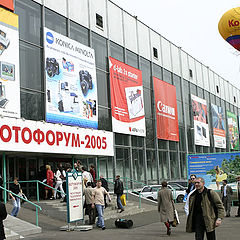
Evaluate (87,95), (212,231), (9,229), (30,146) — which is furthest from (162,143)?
(212,231)

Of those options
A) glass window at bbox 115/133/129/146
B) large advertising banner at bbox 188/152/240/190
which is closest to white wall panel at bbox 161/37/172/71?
glass window at bbox 115/133/129/146

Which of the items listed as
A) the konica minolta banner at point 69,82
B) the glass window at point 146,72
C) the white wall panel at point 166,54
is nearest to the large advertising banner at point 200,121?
the white wall panel at point 166,54

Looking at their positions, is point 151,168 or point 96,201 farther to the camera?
point 151,168

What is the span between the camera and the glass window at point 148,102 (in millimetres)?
32844

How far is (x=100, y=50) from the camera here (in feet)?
92.4

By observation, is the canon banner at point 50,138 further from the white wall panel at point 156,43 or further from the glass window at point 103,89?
the white wall panel at point 156,43

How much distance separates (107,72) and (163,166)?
34.5 ft

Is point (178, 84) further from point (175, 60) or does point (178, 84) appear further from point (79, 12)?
point (79, 12)

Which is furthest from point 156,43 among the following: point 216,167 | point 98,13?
point 216,167

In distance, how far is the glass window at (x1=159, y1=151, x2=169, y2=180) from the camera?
34406 millimetres

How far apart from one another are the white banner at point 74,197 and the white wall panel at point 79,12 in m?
13.6

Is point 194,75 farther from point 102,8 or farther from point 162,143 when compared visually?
point 102,8

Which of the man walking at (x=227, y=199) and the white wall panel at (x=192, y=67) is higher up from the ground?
the white wall panel at (x=192, y=67)

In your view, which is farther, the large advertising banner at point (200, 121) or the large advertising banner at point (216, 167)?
the large advertising banner at point (200, 121)
